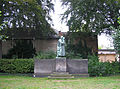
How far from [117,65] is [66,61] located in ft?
21.6

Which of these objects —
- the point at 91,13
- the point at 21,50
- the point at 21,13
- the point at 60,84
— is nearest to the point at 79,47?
the point at 91,13

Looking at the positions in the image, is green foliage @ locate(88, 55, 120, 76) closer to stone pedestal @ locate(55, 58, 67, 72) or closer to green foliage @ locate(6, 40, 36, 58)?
stone pedestal @ locate(55, 58, 67, 72)

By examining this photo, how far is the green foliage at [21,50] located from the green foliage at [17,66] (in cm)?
744

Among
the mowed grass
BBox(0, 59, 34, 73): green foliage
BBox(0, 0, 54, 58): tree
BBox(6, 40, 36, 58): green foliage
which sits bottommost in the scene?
the mowed grass

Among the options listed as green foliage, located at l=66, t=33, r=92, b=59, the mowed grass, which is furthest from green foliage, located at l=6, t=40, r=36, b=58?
the mowed grass

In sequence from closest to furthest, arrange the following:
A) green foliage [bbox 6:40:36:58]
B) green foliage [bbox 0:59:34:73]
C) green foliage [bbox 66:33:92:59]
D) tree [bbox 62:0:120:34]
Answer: green foliage [bbox 0:59:34:73] → tree [bbox 62:0:120:34] → green foliage [bbox 66:33:92:59] → green foliage [bbox 6:40:36:58]

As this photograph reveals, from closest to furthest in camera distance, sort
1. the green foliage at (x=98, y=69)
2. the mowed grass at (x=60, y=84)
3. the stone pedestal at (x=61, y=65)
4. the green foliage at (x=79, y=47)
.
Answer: the mowed grass at (x=60, y=84)
the stone pedestal at (x=61, y=65)
the green foliage at (x=98, y=69)
the green foliage at (x=79, y=47)

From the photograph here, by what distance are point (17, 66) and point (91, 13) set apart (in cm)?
989

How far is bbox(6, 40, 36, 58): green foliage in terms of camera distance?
25172mm

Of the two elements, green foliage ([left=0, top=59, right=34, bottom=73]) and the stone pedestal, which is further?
green foliage ([left=0, top=59, right=34, bottom=73])

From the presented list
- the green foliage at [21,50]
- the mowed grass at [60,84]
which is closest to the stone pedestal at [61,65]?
the mowed grass at [60,84]

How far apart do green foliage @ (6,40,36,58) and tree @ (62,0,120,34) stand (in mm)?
8426

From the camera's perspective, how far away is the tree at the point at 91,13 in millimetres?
18266

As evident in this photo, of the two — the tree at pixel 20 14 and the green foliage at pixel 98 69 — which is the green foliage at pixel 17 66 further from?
the green foliage at pixel 98 69
